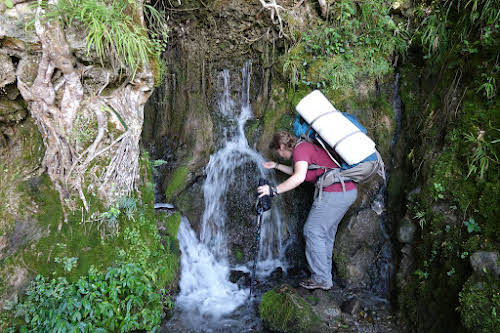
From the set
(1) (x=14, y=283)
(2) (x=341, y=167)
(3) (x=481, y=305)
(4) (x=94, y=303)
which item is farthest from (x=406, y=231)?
(1) (x=14, y=283)

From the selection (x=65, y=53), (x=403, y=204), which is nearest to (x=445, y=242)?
(x=403, y=204)

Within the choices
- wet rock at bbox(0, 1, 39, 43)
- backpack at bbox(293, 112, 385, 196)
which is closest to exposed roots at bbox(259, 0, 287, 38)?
backpack at bbox(293, 112, 385, 196)

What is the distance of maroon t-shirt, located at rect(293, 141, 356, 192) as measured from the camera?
3.97 meters

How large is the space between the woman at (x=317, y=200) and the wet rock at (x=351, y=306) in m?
0.31

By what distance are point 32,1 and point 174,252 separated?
3.41 metres

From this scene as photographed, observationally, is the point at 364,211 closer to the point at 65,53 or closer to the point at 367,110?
the point at 367,110

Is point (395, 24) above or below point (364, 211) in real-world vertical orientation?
above

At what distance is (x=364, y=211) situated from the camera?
15.8 feet

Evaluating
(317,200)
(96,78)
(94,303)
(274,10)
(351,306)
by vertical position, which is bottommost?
(351,306)

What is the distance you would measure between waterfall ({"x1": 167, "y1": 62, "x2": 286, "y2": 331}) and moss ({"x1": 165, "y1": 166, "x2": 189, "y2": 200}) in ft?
1.22

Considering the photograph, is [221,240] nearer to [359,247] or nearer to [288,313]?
[288,313]

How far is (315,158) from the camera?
4105mm

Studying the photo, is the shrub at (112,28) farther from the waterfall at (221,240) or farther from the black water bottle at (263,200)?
the waterfall at (221,240)

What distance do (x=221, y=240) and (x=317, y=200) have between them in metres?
1.87
